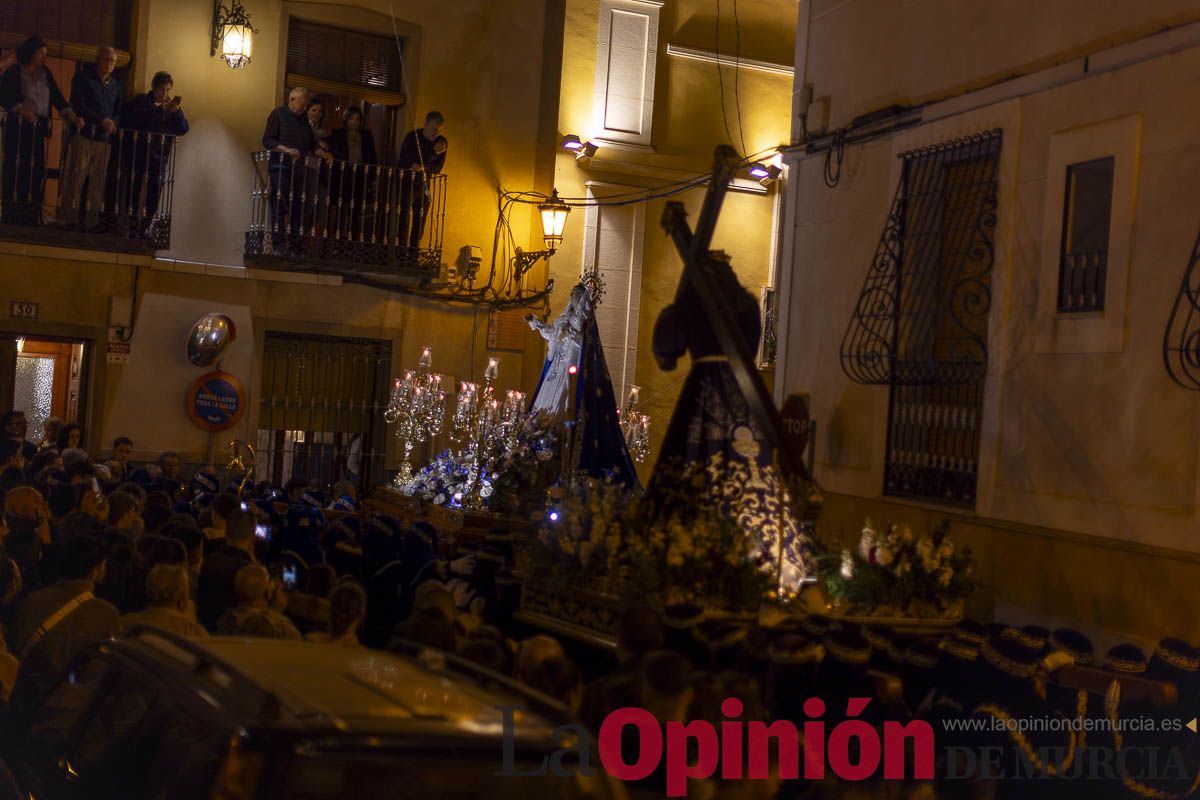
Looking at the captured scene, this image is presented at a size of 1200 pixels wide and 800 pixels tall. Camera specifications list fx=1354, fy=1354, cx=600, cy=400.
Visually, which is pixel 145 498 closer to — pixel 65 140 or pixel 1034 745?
pixel 1034 745

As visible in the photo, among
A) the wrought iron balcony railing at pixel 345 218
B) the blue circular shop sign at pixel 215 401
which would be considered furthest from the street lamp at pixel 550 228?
the blue circular shop sign at pixel 215 401

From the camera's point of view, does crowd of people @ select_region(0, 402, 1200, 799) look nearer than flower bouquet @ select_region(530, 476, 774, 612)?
Yes

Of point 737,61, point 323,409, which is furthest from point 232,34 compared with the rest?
point 737,61

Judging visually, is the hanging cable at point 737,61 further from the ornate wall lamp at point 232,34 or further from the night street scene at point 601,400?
the ornate wall lamp at point 232,34

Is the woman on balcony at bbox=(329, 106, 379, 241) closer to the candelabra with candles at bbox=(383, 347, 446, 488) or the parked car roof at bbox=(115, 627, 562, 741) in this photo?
the candelabra with candles at bbox=(383, 347, 446, 488)

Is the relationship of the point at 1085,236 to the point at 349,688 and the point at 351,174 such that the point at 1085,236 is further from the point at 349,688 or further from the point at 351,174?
the point at 351,174

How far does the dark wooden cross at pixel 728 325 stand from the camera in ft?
23.2

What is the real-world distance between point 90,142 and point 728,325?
31.9 feet

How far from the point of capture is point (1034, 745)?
5562mm

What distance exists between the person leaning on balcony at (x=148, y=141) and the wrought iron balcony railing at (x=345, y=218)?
1111 mm

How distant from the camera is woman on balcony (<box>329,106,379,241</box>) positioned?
51.6 ft

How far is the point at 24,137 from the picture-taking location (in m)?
14.2

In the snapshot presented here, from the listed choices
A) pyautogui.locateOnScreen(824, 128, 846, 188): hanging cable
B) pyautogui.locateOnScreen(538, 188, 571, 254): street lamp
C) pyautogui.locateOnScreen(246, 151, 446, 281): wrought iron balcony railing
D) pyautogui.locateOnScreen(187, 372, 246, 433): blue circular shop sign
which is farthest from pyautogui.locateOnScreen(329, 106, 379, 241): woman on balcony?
pyautogui.locateOnScreen(824, 128, 846, 188): hanging cable

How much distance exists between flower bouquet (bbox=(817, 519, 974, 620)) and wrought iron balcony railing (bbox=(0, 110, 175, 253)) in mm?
10073
